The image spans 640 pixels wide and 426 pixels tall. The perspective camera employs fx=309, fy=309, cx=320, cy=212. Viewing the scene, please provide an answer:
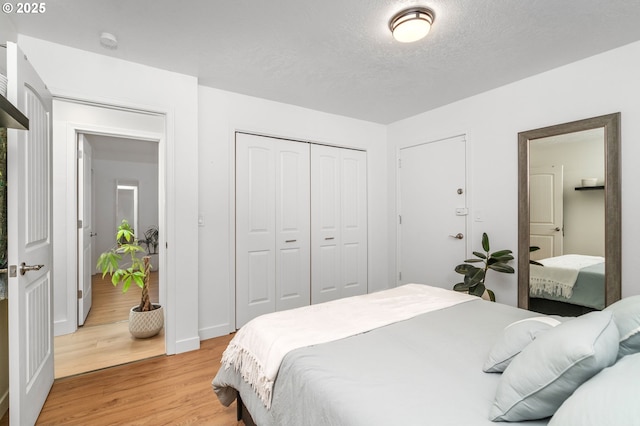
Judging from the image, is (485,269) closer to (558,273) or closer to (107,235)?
(558,273)

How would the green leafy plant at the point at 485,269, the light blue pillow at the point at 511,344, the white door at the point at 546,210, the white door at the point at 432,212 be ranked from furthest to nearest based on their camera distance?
the white door at the point at 432,212
the green leafy plant at the point at 485,269
the white door at the point at 546,210
the light blue pillow at the point at 511,344

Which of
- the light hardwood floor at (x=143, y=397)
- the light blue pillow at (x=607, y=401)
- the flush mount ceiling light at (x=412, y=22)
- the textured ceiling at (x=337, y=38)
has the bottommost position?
the light hardwood floor at (x=143, y=397)

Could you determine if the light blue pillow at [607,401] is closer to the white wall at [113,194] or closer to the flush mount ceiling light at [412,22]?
the flush mount ceiling light at [412,22]

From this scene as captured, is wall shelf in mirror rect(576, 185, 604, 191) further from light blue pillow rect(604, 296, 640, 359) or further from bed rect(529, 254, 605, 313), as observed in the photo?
light blue pillow rect(604, 296, 640, 359)

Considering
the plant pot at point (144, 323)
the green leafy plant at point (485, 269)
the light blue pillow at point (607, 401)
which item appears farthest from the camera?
the plant pot at point (144, 323)

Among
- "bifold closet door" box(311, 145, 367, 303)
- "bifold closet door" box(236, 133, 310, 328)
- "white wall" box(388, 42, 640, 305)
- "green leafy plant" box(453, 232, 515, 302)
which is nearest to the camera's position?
"white wall" box(388, 42, 640, 305)

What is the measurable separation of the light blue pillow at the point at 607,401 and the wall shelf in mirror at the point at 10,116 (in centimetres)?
206

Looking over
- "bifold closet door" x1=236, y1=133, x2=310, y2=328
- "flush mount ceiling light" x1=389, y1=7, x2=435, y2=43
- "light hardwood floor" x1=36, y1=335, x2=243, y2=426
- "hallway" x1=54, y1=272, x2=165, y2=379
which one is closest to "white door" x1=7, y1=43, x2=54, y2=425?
"light hardwood floor" x1=36, y1=335, x2=243, y2=426

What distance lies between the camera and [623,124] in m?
2.28

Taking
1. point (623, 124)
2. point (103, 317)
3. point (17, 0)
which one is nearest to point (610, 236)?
point (623, 124)

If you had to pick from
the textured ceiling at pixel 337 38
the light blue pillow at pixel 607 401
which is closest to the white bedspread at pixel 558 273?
the textured ceiling at pixel 337 38

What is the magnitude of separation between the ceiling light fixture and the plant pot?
2.29 meters

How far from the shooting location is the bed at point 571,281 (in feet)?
7.89

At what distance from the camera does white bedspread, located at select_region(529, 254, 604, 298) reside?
99.1 inches
